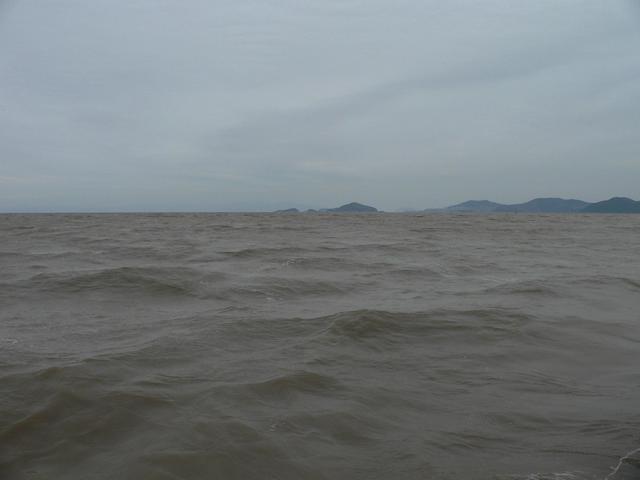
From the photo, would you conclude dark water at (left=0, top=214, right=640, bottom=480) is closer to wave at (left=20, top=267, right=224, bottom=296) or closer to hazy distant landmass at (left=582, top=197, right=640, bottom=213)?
wave at (left=20, top=267, right=224, bottom=296)

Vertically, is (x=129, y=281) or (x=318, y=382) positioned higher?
(x=129, y=281)

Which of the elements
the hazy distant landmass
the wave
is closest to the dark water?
the wave

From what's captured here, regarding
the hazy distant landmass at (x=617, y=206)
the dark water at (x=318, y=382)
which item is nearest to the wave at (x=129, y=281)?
the dark water at (x=318, y=382)

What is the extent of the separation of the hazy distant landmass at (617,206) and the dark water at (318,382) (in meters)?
193

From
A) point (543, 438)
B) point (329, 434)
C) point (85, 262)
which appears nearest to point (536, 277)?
point (543, 438)

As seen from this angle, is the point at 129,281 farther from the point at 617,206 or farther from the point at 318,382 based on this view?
the point at 617,206

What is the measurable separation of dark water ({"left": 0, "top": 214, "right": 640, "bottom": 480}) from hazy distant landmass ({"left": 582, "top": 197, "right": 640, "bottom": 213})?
634 ft

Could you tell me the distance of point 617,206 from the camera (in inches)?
6654

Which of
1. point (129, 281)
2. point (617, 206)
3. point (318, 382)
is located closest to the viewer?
point (318, 382)

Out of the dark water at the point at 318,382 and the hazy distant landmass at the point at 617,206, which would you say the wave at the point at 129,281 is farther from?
the hazy distant landmass at the point at 617,206

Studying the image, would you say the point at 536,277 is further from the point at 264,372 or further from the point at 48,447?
the point at 48,447

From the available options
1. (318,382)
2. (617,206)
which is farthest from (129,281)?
(617,206)

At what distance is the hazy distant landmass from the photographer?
16564 centimetres

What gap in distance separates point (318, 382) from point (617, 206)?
201869mm
